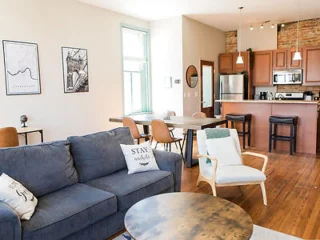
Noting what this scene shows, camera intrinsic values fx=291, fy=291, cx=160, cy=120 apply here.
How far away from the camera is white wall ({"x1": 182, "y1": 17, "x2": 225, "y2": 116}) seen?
711cm

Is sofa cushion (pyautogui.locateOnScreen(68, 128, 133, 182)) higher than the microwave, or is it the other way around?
the microwave

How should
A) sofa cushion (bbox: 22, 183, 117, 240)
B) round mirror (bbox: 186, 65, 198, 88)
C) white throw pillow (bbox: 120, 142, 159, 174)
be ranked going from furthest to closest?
round mirror (bbox: 186, 65, 198, 88) → white throw pillow (bbox: 120, 142, 159, 174) → sofa cushion (bbox: 22, 183, 117, 240)

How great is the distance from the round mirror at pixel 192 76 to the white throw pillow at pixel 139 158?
4.26m

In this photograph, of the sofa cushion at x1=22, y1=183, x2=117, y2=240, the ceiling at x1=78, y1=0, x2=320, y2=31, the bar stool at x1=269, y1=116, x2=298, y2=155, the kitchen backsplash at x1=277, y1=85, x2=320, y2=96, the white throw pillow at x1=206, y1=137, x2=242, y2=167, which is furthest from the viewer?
the kitchen backsplash at x1=277, y1=85, x2=320, y2=96

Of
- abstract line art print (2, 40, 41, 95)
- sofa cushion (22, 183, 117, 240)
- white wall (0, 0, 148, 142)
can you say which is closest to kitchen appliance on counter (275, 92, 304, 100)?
white wall (0, 0, 148, 142)

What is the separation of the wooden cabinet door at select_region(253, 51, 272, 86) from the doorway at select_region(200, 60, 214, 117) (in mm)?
1229

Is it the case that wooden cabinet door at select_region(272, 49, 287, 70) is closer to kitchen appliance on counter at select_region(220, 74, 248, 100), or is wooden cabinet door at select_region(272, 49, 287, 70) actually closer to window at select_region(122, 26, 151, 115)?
kitchen appliance on counter at select_region(220, 74, 248, 100)

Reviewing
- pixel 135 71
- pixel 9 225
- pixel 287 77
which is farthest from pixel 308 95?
pixel 9 225

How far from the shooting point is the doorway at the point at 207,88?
8.07 m

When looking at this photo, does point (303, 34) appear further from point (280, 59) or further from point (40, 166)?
point (40, 166)

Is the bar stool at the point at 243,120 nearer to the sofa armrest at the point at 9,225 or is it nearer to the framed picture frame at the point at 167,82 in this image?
the framed picture frame at the point at 167,82

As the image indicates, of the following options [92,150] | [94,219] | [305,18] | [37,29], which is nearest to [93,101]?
[37,29]

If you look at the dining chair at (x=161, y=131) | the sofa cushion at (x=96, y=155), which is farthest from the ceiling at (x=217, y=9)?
the sofa cushion at (x=96, y=155)

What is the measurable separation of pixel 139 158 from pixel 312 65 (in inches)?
243
